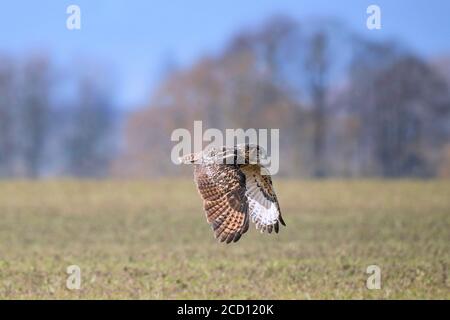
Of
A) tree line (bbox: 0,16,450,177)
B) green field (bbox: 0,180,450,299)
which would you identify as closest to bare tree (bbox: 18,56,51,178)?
tree line (bbox: 0,16,450,177)

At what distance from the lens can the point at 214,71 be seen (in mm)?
67562

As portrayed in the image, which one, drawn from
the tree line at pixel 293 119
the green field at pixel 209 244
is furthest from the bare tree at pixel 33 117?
the green field at pixel 209 244

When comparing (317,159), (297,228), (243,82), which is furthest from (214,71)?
(297,228)

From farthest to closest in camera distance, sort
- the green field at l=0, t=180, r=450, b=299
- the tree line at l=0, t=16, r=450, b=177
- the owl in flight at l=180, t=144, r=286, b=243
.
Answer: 1. the tree line at l=0, t=16, r=450, b=177
2. the green field at l=0, t=180, r=450, b=299
3. the owl in flight at l=180, t=144, r=286, b=243

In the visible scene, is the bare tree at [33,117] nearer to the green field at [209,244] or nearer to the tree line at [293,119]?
the tree line at [293,119]

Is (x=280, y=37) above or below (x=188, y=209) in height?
above

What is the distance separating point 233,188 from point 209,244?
7.24 m

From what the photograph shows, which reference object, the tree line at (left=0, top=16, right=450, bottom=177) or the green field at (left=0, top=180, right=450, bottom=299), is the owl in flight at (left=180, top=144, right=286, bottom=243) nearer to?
the green field at (left=0, top=180, right=450, bottom=299)

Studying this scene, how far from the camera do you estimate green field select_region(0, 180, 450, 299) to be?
12.3 m

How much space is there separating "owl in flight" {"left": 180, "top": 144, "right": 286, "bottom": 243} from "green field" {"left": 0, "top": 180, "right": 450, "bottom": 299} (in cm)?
125

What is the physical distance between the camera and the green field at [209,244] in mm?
12289

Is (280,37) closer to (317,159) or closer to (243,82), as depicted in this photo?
(243,82)

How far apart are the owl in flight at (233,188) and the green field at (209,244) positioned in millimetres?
1246
